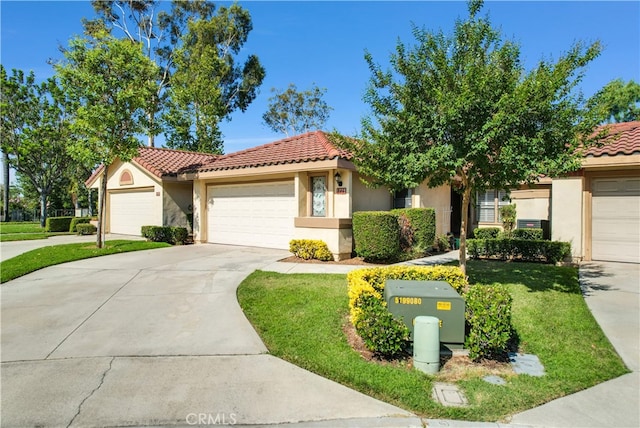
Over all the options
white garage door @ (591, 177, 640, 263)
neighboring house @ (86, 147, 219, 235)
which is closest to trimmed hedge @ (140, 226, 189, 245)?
neighboring house @ (86, 147, 219, 235)

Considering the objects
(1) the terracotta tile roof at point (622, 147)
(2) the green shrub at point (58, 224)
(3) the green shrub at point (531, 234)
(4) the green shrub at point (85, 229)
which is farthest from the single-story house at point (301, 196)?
(2) the green shrub at point (58, 224)

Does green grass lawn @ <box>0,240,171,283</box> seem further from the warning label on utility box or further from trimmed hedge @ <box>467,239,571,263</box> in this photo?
trimmed hedge @ <box>467,239,571,263</box>

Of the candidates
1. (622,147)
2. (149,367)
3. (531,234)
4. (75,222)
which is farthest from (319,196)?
(75,222)

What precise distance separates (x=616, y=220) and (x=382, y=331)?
9950 mm

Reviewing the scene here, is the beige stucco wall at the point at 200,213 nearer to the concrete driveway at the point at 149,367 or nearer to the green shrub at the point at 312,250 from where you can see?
the green shrub at the point at 312,250

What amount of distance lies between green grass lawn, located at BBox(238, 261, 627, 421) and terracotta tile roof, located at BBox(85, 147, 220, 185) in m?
10.9

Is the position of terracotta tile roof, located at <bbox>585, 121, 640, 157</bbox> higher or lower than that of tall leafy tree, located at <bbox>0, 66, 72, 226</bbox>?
lower

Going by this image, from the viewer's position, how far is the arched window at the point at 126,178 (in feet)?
63.1

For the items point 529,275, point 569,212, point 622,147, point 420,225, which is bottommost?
point 529,275

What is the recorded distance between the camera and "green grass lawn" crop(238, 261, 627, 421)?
3.85 m

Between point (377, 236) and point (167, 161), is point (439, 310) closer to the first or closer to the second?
point (377, 236)

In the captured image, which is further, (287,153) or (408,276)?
(287,153)

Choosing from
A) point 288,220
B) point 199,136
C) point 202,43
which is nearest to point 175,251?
point 288,220
